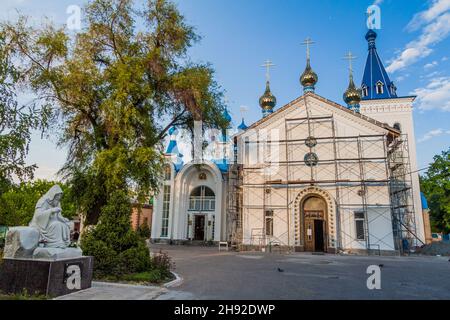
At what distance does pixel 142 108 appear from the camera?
44.9 ft

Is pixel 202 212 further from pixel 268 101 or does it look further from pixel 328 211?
pixel 268 101

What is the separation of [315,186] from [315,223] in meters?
2.46

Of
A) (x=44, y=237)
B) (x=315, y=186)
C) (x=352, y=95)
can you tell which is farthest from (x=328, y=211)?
(x=44, y=237)

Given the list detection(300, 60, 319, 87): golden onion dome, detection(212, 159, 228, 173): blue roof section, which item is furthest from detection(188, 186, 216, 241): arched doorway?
detection(300, 60, 319, 87): golden onion dome

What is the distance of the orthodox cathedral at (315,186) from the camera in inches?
744

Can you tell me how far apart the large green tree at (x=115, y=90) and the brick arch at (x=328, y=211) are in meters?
8.49

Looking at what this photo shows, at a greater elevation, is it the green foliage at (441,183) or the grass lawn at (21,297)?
the green foliage at (441,183)

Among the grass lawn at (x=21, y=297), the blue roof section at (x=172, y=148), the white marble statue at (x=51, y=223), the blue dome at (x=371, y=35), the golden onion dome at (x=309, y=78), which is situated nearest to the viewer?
the grass lawn at (x=21, y=297)

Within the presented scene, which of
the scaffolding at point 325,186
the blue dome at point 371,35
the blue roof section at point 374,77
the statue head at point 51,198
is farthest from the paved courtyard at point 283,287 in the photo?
the blue dome at point 371,35

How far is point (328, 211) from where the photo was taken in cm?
1923

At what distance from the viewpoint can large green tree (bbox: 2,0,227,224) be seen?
40.5ft

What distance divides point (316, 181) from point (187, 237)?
11917mm

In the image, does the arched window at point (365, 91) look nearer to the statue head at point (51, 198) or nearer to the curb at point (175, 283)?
the curb at point (175, 283)
